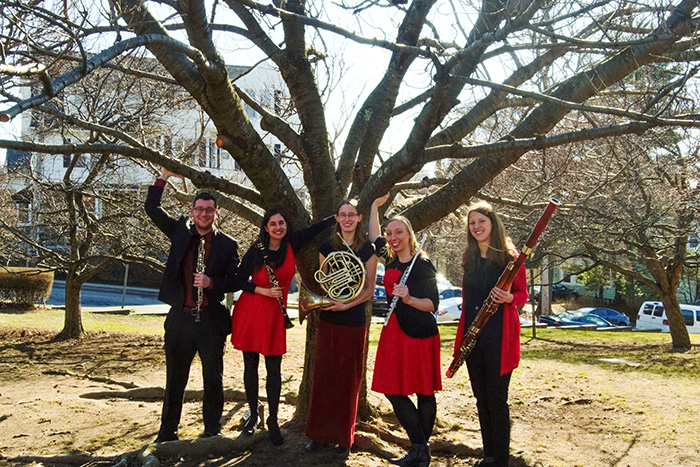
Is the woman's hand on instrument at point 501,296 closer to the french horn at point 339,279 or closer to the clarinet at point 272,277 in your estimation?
the french horn at point 339,279

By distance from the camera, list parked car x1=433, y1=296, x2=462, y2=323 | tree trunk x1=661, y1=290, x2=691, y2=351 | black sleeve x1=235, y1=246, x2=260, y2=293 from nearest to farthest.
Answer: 1. black sleeve x1=235, y1=246, x2=260, y2=293
2. tree trunk x1=661, y1=290, x2=691, y2=351
3. parked car x1=433, y1=296, x2=462, y2=323

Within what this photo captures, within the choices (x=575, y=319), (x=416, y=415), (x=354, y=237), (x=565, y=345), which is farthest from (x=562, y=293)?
(x=416, y=415)

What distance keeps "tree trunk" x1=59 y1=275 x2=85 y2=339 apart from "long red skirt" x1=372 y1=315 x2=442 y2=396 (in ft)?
30.5

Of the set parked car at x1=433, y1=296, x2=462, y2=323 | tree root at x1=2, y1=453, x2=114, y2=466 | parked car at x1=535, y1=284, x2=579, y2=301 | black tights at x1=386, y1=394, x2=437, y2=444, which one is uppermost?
parked car at x1=535, y1=284, x2=579, y2=301

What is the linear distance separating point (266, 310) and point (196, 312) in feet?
1.78

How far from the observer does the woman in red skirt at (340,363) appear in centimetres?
466

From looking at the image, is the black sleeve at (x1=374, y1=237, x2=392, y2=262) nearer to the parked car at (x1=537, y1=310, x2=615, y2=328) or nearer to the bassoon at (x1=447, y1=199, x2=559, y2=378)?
the bassoon at (x1=447, y1=199, x2=559, y2=378)

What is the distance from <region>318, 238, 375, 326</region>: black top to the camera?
15.5 feet

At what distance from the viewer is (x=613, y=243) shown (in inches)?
549

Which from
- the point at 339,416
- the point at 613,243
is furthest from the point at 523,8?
the point at 613,243

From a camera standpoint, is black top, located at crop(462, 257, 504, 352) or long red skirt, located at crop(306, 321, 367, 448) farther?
long red skirt, located at crop(306, 321, 367, 448)

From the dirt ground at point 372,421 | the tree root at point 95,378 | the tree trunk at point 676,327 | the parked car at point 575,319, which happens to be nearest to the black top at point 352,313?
the dirt ground at point 372,421

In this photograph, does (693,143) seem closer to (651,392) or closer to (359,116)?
(651,392)

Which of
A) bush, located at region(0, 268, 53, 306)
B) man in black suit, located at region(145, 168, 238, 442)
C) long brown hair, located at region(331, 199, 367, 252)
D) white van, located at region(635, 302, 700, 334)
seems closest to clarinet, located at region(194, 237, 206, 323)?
man in black suit, located at region(145, 168, 238, 442)
